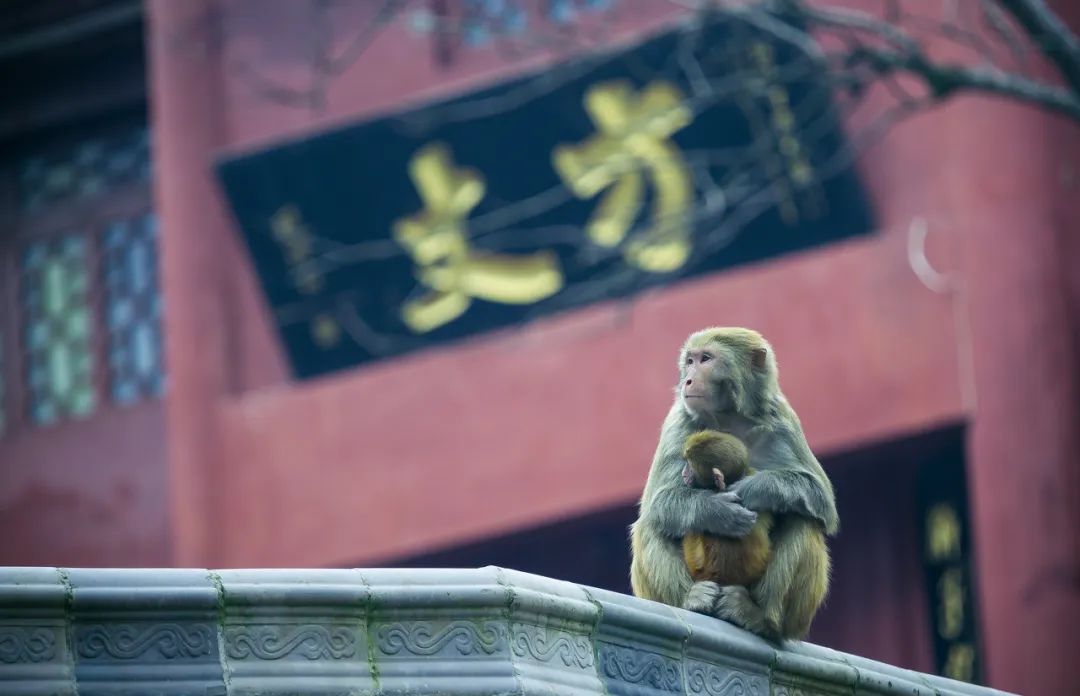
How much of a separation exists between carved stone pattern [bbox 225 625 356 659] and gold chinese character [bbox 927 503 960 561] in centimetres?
684

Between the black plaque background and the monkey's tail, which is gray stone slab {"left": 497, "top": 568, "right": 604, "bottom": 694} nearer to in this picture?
the monkey's tail

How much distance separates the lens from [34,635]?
561 centimetres

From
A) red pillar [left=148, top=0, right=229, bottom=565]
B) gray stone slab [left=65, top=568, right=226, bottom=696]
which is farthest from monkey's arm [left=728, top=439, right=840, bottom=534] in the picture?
red pillar [left=148, top=0, right=229, bottom=565]

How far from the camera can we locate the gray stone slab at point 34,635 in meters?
5.57

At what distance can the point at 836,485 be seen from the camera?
12.4 meters

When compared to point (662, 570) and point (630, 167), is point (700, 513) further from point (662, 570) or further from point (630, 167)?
point (630, 167)

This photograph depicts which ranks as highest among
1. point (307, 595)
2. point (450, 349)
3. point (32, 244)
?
point (32, 244)

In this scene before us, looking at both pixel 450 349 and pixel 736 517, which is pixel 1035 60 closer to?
pixel 450 349

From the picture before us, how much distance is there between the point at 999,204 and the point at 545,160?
2.48 metres

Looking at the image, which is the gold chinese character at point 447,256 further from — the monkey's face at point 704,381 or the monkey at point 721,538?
the monkey at point 721,538

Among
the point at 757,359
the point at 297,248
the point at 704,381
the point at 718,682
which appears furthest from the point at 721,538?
the point at 297,248

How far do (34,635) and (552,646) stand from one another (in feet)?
3.97

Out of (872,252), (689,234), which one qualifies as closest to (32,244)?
(689,234)

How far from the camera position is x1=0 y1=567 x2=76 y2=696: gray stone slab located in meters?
5.57
